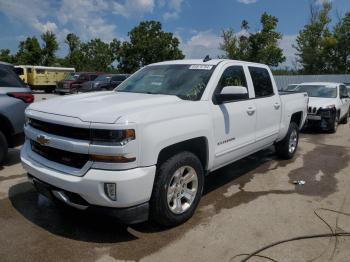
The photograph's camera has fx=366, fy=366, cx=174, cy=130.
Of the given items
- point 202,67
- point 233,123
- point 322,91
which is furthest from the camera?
point 322,91

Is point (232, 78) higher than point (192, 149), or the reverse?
point (232, 78)

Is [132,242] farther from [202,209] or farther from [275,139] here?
[275,139]

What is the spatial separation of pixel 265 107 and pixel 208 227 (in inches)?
93.3

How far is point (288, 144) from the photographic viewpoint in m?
7.09

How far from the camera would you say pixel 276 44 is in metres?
34.1

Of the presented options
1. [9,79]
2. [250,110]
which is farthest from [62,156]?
[9,79]

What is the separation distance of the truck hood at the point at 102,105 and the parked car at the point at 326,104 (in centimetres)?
769

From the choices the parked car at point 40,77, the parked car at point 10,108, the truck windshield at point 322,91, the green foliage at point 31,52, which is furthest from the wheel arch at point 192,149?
the green foliage at point 31,52

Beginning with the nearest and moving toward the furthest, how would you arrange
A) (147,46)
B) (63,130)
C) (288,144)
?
(63,130), (288,144), (147,46)

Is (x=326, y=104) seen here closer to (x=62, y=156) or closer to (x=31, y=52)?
(x=62, y=156)

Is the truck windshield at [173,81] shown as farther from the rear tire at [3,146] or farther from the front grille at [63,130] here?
the rear tire at [3,146]

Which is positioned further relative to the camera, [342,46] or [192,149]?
[342,46]

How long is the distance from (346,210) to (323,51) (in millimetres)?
35853

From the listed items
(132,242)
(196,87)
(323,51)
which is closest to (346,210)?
(196,87)
